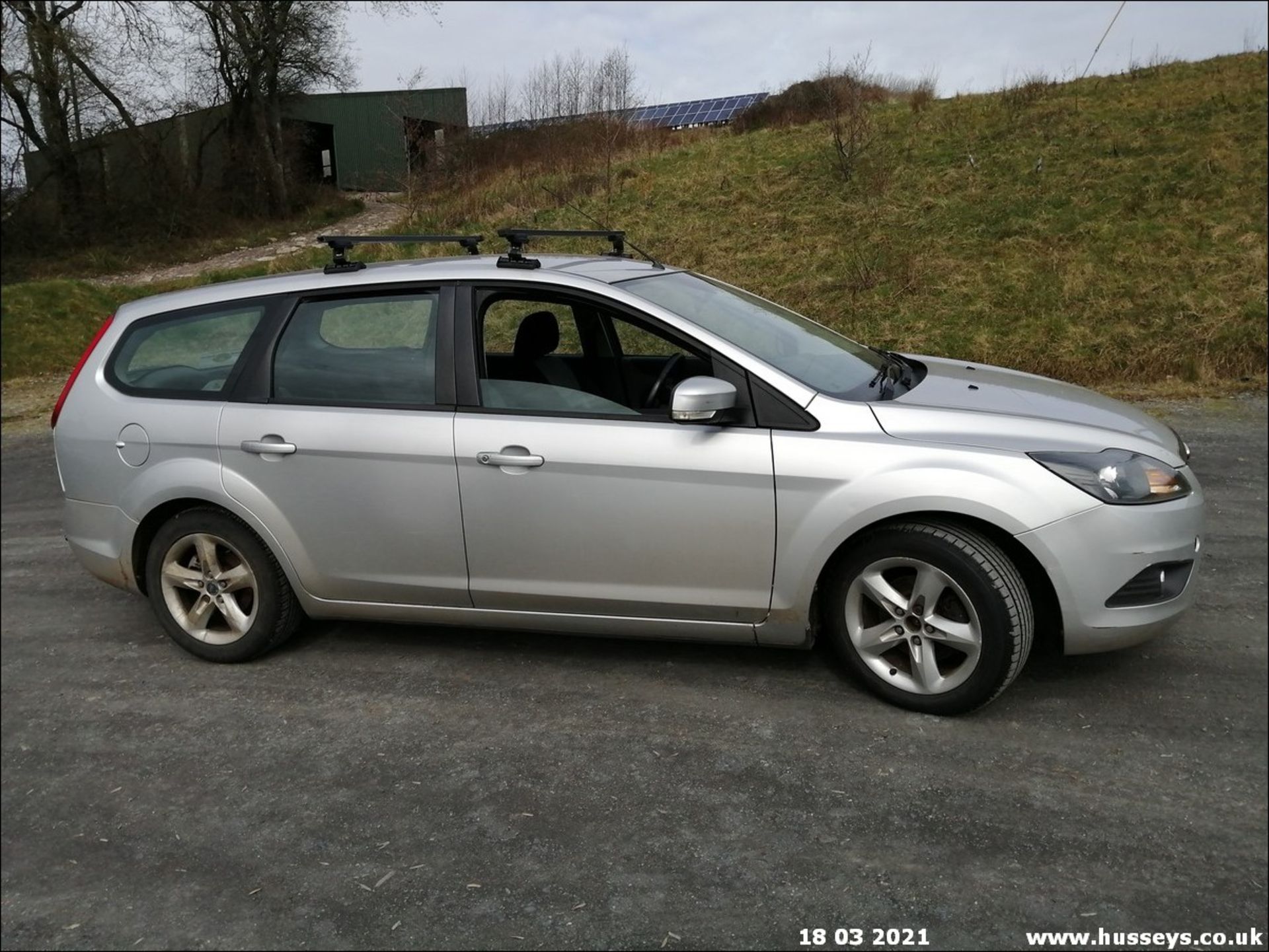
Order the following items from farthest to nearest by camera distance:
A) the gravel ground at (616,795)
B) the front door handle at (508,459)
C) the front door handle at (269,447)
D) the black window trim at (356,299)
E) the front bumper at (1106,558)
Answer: the front door handle at (269,447)
the black window trim at (356,299)
the front door handle at (508,459)
the front bumper at (1106,558)
the gravel ground at (616,795)

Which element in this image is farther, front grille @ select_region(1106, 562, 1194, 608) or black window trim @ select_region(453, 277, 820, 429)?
black window trim @ select_region(453, 277, 820, 429)

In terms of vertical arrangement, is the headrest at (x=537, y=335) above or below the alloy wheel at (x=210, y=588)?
above

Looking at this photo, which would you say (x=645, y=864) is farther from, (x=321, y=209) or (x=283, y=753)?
(x=321, y=209)

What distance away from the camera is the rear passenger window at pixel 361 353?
14.1 ft

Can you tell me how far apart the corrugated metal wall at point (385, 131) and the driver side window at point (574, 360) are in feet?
20.5

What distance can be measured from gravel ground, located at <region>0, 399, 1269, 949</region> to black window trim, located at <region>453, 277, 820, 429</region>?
109 centimetres

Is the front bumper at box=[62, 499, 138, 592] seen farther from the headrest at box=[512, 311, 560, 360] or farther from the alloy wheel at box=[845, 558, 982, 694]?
the alloy wheel at box=[845, 558, 982, 694]

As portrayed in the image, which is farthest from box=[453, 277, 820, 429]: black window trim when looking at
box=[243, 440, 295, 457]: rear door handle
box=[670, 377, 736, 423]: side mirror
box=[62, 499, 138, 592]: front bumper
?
box=[62, 499, 138, 592]: front bumper

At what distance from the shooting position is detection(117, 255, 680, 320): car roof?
4305 mm

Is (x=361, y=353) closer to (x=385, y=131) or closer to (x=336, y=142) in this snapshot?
(x=385, y=131)

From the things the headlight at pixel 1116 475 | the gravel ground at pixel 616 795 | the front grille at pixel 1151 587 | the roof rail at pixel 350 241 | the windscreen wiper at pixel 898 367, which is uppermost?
the roof rail at pixel 350 241

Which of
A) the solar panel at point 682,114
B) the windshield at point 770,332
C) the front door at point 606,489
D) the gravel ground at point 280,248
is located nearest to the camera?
the front door at point 606,489

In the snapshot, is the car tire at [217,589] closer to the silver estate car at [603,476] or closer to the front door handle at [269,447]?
the silver estate car at [603,476]

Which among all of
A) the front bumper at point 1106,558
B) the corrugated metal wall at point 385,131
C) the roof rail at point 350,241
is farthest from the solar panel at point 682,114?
the front bumper at point 1106,558
